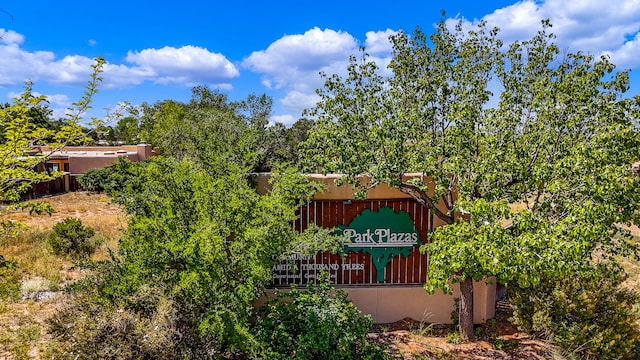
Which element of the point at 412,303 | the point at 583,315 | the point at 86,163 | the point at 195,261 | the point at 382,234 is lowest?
the point at 412,303

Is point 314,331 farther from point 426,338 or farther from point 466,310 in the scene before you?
point 466,310

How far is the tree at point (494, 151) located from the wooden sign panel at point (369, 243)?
66cm

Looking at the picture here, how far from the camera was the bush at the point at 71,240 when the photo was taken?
39.8 ft

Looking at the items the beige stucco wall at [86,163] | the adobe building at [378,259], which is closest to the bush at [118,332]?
the adobe building at [378,259]

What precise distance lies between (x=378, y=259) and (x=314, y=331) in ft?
9.66

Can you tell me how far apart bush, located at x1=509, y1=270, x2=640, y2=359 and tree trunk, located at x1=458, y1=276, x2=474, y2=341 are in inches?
35.6

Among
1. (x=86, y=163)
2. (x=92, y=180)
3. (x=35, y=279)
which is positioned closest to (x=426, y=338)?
(x=35, y=279)

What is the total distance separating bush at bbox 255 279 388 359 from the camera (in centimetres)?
592

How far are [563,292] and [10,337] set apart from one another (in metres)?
10.2

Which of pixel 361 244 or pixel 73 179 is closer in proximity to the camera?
pixel 361 244

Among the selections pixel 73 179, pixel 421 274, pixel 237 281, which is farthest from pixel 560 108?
pixel 73 179

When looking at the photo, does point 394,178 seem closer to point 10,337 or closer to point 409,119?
point 409,119

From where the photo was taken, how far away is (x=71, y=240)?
12281mm

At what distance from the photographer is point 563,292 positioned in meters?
7.76
